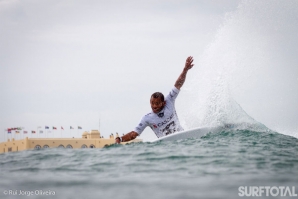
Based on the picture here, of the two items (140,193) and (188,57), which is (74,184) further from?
(188,57)

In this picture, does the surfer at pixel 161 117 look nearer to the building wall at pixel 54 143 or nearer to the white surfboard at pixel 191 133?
the white surfboard at pixel 191 133

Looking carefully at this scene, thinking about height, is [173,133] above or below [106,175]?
above

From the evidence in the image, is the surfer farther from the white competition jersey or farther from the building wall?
the building wall

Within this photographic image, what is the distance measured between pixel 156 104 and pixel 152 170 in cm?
482

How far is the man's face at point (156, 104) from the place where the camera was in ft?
39.4

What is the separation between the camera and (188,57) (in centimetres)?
1265

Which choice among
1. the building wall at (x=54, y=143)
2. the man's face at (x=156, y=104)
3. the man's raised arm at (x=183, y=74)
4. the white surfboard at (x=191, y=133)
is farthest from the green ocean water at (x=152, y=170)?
the building wall at (x=54, y=143)

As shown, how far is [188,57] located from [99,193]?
7326mm

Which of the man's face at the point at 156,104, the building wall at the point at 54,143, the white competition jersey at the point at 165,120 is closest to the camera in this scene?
the man's face at the point at 156,104

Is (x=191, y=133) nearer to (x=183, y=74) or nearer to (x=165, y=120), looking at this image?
(x=165, y=120)

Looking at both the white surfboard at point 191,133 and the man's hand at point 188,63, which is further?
the man's hand at point 188,63

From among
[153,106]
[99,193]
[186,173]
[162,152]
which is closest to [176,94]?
[153,106]

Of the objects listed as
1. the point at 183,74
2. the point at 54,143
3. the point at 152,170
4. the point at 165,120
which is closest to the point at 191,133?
the point at 165,120

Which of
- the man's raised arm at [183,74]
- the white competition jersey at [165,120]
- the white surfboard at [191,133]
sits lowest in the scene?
the white surfboard at [191,133]
